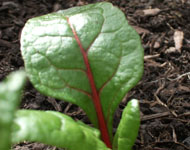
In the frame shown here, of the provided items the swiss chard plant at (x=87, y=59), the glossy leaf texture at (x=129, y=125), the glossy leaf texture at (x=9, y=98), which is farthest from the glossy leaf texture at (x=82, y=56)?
the glossy leaf texture at (x=9, y=98)

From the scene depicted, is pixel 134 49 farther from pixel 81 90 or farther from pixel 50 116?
pixel 50 116

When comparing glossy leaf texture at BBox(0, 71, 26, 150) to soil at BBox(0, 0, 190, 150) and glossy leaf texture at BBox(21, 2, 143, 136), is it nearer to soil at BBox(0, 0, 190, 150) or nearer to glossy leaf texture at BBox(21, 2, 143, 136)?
glossy leaf texture at BBox(21, 2, 143, 136)

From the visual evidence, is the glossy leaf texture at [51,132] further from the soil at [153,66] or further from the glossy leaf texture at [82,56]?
the soil at [153,66]

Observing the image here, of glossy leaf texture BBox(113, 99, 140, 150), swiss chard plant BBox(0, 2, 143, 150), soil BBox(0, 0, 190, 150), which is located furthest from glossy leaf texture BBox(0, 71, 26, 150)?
soil BBox(0, 0, 190, 150)

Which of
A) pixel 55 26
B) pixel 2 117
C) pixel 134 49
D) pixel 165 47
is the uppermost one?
pixel 2 117

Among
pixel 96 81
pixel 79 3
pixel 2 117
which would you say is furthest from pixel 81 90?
pixel 79 3

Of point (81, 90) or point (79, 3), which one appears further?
point (79, 3)

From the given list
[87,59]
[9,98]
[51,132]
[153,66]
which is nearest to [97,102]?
[87,59]

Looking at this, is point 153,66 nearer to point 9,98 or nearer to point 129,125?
point 129,125
